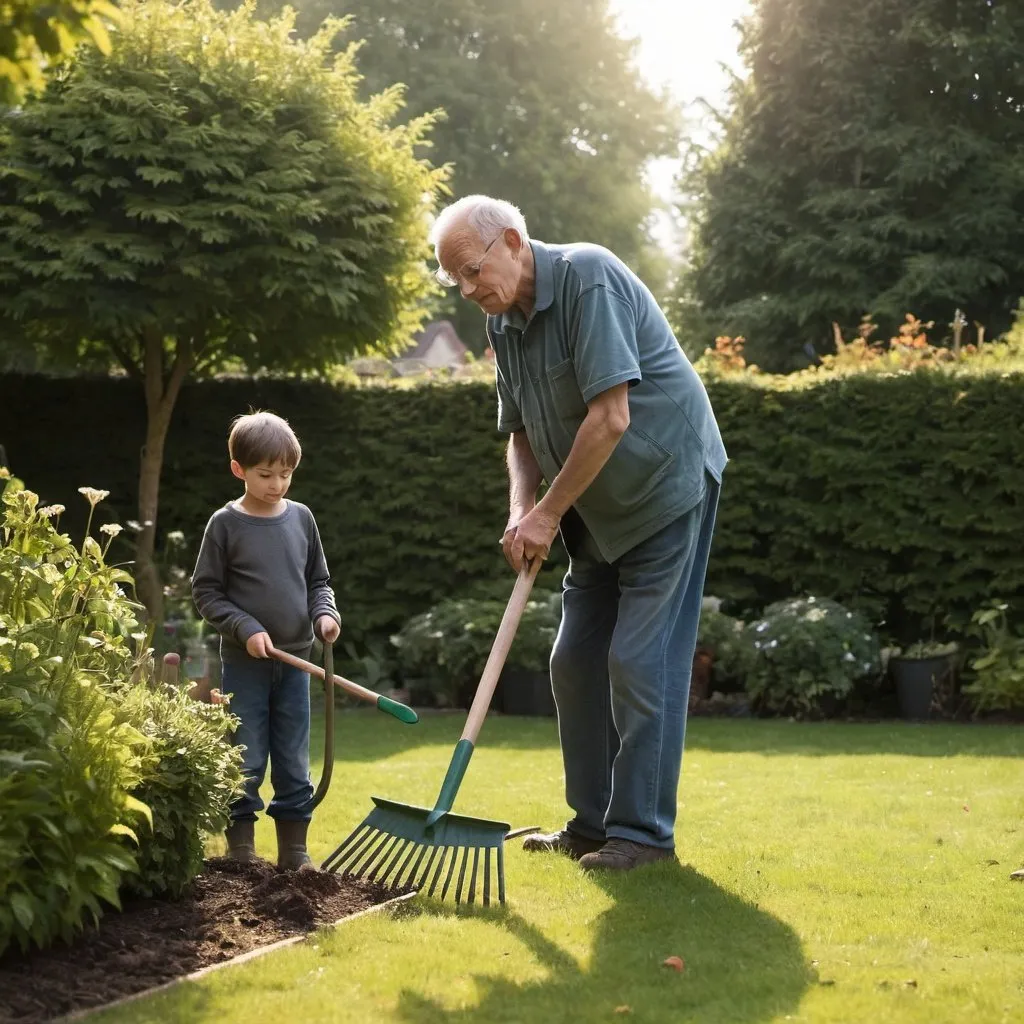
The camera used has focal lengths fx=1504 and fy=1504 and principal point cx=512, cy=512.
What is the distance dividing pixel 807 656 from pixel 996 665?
1192mm

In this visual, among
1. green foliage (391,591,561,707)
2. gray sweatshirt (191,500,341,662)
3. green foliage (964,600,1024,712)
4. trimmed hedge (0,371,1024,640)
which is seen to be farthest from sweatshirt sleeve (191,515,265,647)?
trimmed hedge (0,371,1024,640)

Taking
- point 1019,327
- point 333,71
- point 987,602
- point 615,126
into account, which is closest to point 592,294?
point 987,602

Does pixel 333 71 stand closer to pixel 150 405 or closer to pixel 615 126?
pixel 150 405

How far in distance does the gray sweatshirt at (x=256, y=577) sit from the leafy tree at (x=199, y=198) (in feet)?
18.9

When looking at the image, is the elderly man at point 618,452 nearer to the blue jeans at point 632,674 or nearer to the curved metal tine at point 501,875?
the blue jeans at point 632,674

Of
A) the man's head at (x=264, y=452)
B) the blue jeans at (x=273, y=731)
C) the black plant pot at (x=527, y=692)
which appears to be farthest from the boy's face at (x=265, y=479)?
the black plant pot at (x=527, y=692)

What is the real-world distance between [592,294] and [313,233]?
6.77 metres

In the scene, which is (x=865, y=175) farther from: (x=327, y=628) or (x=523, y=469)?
(x=327, y=628)

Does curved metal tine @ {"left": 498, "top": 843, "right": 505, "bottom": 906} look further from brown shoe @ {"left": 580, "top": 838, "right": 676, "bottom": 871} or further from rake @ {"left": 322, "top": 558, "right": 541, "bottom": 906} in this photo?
brown shoe @ {"left": 580, "top": 838, "right": 676, "bottom": 871}

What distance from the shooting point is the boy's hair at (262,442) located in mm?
4578

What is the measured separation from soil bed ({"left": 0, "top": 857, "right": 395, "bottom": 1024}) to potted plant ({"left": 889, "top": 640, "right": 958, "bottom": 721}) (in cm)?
642

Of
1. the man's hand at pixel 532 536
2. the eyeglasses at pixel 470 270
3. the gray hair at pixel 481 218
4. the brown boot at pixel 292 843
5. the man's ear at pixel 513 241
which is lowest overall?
the brown boot at pixel 292 843

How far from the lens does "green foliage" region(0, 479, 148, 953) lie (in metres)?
3.17

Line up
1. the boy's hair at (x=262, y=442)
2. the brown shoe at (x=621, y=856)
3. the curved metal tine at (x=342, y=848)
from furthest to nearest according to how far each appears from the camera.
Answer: the boy's hair at (x=262, y=442) → the brown shoe at (x=621, y=856) → the curved metal tine at (x=342, y=848)
